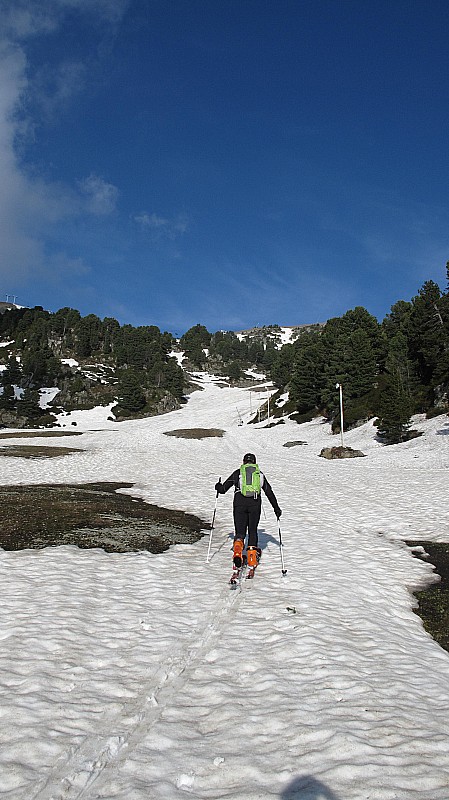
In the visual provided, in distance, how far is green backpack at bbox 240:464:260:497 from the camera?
10680 mm

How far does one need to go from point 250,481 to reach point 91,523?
702cm

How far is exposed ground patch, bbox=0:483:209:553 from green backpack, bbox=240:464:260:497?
3.45 meters

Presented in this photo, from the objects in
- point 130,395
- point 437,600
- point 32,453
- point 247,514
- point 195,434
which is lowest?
point 437,600

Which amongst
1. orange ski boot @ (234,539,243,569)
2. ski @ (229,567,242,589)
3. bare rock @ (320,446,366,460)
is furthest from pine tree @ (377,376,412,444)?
ski @ (229,567,242,589)

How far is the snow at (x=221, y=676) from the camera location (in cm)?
410

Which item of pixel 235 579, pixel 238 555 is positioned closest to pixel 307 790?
pixel 235 579

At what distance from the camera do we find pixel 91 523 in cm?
1515

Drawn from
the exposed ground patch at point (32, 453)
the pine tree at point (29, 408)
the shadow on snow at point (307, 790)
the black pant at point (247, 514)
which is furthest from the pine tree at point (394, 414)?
the pine tree at point (29, 408)

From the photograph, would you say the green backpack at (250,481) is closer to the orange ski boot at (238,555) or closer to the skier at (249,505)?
the skier at (249,505)

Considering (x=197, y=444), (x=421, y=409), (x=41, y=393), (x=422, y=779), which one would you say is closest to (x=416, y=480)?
(x=422, y=779)

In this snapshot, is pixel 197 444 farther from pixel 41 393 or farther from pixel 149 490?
pixel 41 393

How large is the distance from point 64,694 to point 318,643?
3733 mm

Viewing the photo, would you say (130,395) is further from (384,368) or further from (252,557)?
(252,557)

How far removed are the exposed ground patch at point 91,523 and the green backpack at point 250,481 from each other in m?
3.45
